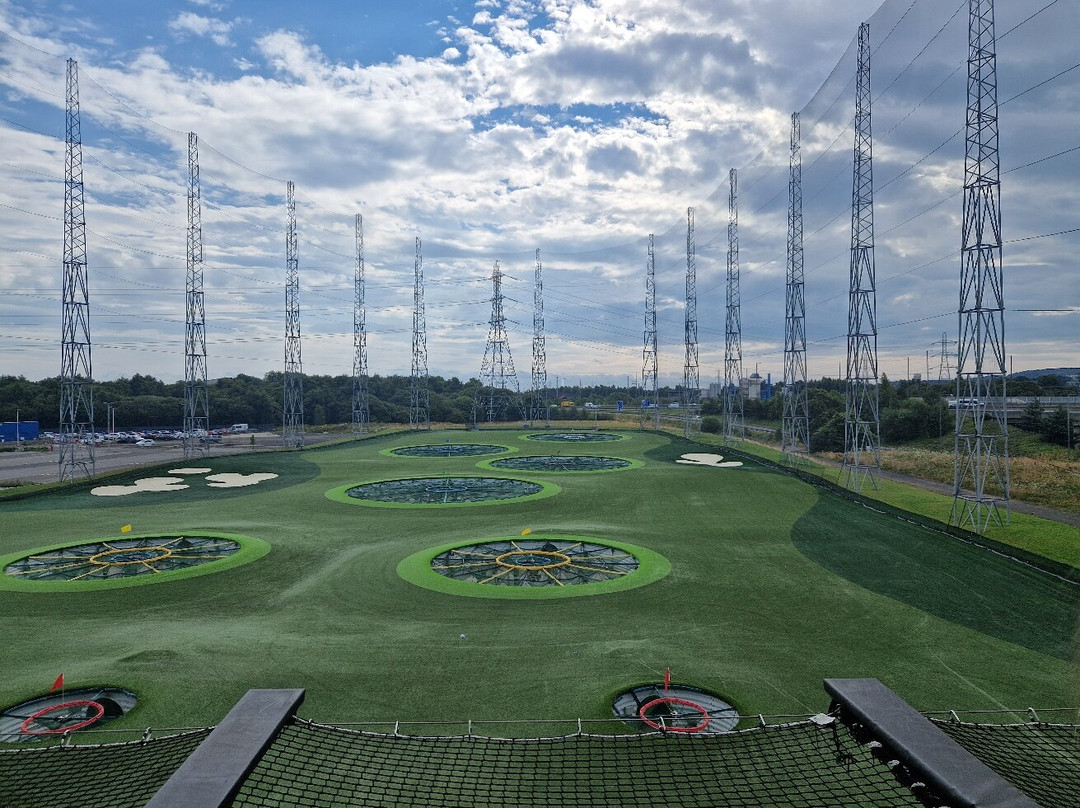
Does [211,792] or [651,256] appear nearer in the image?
[211,792]

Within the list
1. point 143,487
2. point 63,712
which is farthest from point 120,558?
point 143,487

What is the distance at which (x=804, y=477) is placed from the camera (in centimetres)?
3622

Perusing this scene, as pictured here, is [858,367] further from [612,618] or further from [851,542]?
[612,618]

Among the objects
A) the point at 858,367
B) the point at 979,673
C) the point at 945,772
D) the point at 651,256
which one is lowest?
the point at 979,673

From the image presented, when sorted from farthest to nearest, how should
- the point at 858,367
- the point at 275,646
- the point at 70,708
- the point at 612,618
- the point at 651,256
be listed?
1. the point at 651,256
2. the point at 858,367
3. the point at 612,618
4. the point at 275,646
5. the point at 70,708

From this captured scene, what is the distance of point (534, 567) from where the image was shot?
19.8 metres

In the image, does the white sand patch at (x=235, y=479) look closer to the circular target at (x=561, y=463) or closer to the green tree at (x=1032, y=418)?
the circular target at (x=561, y=463)

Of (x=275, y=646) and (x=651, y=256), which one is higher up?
(x=651, y=256)

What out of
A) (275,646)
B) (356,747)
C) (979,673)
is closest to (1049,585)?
(979,673)

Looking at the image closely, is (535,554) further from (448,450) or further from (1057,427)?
(1057,427)

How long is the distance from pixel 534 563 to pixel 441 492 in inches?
541

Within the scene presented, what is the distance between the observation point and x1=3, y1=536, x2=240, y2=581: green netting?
19766 millimetres

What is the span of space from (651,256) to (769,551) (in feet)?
192

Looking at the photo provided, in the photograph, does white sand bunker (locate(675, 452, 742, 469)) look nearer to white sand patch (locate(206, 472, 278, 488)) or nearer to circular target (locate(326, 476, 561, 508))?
circular target (locate(326, 476, 561, 508))
